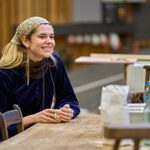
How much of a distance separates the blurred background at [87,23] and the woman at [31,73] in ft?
23.1

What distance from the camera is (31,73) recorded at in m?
3.16

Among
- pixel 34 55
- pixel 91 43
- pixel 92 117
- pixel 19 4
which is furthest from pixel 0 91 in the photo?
pixel 91 43

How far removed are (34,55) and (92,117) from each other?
0.50 metres

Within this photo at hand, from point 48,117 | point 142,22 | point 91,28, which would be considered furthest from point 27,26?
point 142,22

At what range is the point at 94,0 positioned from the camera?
11375 mm

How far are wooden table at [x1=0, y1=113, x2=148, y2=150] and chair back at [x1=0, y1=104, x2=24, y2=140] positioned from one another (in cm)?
12

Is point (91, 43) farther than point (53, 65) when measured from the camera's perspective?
Yes

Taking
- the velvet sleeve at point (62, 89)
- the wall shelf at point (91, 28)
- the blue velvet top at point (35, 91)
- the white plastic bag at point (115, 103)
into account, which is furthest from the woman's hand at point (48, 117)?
the wall shelf at point (91, 28)

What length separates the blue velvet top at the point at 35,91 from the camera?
10.3 feet

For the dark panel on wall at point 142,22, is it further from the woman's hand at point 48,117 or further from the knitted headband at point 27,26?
the woman's hand at point 48,117

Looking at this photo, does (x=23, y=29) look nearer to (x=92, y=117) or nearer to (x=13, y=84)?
(x=13, y=84)

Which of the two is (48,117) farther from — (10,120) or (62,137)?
(62,137)

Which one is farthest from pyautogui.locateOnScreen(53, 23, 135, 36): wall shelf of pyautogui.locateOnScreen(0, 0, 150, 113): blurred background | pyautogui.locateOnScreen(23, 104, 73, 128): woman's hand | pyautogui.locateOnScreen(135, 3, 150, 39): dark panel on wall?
pyautogui.locateOnScreen(23, 104, 73, 128): woman's hand

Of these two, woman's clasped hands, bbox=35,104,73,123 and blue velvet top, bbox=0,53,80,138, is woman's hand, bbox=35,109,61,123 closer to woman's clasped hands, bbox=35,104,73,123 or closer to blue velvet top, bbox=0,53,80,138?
woman's clasped hands, bbox=35,104,73,123
